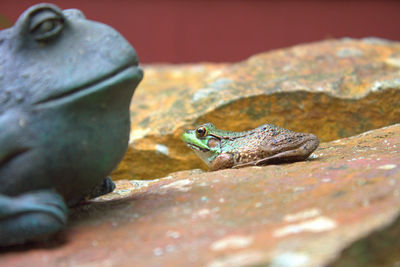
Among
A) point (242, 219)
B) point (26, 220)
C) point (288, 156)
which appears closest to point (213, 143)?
point (288, 156)

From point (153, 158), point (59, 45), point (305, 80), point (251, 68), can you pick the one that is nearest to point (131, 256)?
point (59, 45)

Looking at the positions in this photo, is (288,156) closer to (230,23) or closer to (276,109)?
(276,109)

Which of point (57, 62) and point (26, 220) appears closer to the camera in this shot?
point (26, 220)

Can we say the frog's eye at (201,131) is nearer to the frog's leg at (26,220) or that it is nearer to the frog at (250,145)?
the frog at (250,145)

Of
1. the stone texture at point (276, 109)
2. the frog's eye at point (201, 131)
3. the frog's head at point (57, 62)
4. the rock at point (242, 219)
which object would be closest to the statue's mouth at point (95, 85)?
the frog's head at point (57, 62)

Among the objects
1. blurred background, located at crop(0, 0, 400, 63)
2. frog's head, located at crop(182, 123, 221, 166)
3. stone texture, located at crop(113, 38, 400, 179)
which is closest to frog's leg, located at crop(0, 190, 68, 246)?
frog's head, located at crop(182, 123, 221, 166)

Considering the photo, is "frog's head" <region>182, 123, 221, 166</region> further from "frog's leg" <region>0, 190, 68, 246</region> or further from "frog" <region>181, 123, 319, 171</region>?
"frog's leg" <region>0, 190, 68, 246</region>
